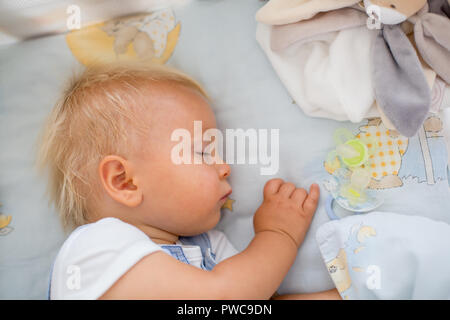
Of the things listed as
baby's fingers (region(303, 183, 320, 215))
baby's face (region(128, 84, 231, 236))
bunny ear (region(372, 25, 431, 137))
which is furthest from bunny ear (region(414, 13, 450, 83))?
baby's face (region(128, 84, 231, 236))

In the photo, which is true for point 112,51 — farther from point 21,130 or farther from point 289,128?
point 289,128

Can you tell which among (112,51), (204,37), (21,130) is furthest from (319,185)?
(21,130)

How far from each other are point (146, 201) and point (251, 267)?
0.88 feet

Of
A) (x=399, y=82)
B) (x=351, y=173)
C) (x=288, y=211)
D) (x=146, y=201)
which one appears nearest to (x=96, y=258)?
(x=146, y=201)

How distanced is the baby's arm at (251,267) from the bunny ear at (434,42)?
0.37 meters

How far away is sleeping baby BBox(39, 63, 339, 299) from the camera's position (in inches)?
31.4

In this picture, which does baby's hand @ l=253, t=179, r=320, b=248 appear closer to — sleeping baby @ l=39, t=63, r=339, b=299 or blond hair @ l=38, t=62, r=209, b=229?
sleeping baby @ l=39, t=63, r=339, b=299

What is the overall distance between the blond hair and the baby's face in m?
0.04

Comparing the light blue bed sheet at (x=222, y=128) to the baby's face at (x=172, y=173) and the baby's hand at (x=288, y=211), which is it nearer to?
the baby's hand at (x=288, y=211)

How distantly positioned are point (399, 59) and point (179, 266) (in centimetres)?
64

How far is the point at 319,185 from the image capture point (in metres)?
1.01

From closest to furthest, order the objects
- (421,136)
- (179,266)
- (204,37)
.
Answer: (179,266), (421,136), (204,37)

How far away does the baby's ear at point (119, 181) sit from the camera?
90 cm

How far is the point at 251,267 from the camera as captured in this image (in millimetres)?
877
